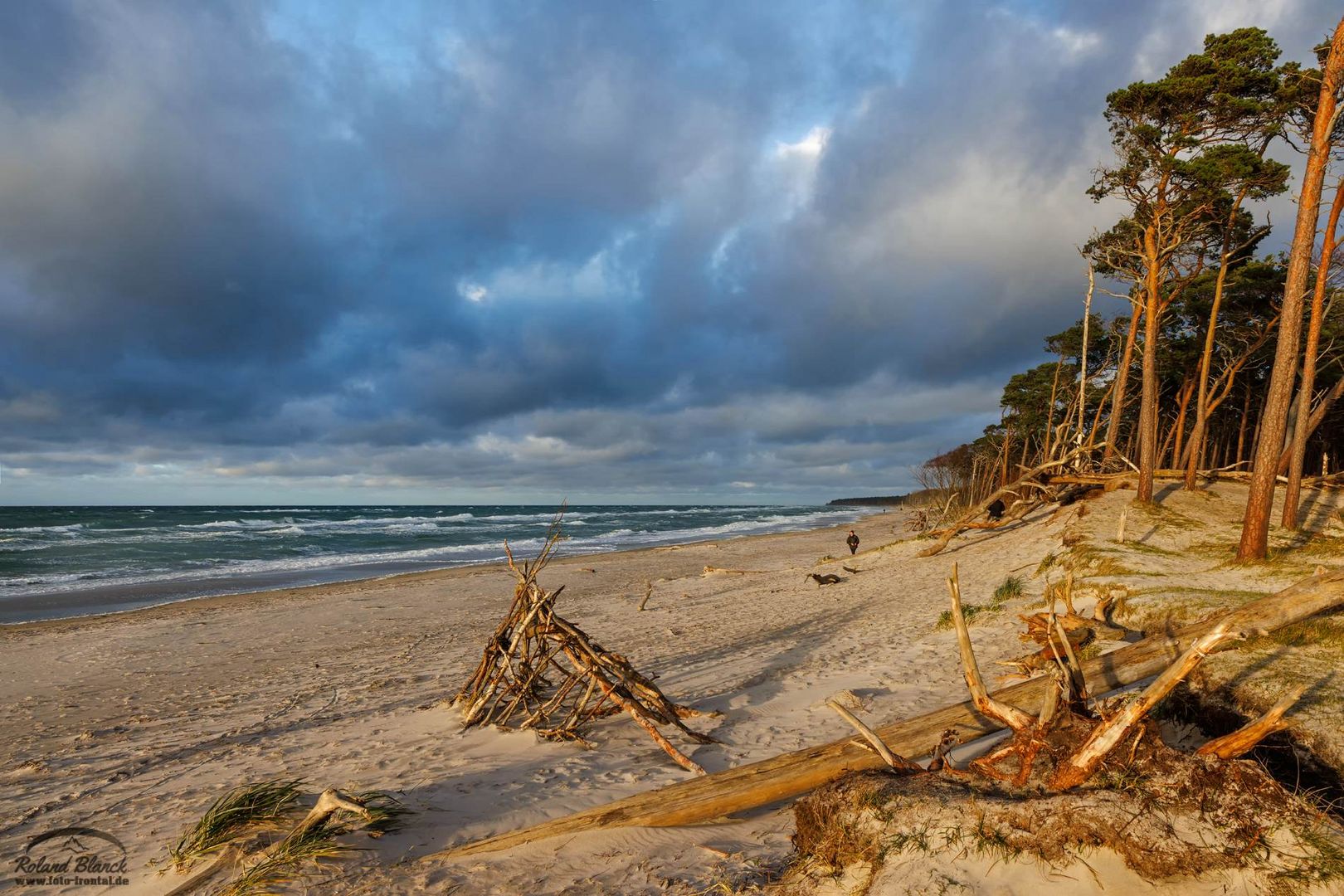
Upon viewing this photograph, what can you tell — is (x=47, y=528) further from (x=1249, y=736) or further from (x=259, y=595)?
(x=1249, y=736)

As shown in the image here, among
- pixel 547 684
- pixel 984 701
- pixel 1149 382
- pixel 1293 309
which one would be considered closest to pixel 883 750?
pixel 984 701

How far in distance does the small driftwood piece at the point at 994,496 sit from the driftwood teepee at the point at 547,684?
13.3m

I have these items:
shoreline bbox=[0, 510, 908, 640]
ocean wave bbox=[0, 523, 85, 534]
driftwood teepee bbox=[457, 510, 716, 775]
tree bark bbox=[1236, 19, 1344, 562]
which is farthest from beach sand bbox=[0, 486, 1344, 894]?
ocean wave bbox=[0, 523, 85, 534]

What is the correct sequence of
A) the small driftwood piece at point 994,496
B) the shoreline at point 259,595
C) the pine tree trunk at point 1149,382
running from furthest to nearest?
the small driftwood piece at point 994,496, the pine tree trunk at point 1149,382, the shoreline at point 259,595

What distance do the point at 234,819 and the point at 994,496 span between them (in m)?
19.2

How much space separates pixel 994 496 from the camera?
19047mm

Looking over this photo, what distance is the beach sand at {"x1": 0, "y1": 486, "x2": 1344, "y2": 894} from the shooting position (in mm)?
3752

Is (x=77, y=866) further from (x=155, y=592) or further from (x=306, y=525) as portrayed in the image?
(x=306, y=525)

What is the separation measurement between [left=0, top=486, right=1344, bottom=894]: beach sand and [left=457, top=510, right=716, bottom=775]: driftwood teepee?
20 centimetres

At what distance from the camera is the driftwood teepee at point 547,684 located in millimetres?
5598

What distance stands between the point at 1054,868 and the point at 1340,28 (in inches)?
508

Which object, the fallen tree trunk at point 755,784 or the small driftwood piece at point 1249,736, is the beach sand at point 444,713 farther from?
the small driftwood piece at point 1249,736

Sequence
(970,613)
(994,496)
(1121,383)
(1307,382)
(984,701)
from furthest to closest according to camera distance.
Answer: (1121,383) → (994,496) → (1307,382) → (970,613) → (984,701)

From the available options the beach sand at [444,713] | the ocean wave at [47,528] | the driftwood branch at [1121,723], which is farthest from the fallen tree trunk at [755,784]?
the ocean wave at [47,528]
